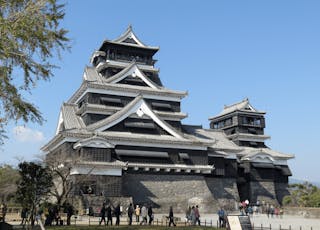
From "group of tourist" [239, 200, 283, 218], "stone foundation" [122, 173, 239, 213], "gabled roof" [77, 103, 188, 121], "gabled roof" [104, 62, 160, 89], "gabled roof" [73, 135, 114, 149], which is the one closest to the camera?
"gabled roof" [73, 135, 114, 149]

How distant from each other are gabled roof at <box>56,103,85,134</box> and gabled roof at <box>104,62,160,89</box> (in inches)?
202

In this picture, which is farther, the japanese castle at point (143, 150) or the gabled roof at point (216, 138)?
the gabled roof at point (216, 138)

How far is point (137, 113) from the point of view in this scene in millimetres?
35938

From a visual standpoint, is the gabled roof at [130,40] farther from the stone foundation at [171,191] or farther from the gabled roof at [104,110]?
the stone foundation at [171,191]

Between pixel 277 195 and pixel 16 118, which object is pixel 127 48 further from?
pixel 16 118

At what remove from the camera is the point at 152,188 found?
34.2m

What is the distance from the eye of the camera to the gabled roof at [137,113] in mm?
34062

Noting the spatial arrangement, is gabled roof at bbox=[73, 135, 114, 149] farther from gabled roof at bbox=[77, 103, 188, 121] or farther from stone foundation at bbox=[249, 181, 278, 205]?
stone foundation at bbox=[249, 181, 278, 205]

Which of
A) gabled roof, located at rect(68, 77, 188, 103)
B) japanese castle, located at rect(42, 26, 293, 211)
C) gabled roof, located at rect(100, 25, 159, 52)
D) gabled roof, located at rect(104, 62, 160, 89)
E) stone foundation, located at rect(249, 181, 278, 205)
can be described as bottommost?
stone foundation, located at rect(249, 181, 278, 205)

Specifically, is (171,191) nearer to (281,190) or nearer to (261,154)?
(261,154)

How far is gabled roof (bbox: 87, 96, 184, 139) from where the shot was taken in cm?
3406

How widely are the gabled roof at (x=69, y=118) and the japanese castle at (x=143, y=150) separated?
3.9 inches

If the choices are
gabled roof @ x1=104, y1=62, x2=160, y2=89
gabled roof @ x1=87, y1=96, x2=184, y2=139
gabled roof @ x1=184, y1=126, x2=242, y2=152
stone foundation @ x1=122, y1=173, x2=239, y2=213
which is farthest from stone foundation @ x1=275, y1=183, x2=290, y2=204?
gabled roof @ x1=104, y1=62, x2=160, y2=89

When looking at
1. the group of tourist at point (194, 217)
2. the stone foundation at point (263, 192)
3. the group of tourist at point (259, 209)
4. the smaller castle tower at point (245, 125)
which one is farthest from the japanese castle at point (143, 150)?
the group of tourist at point (194, 217)
